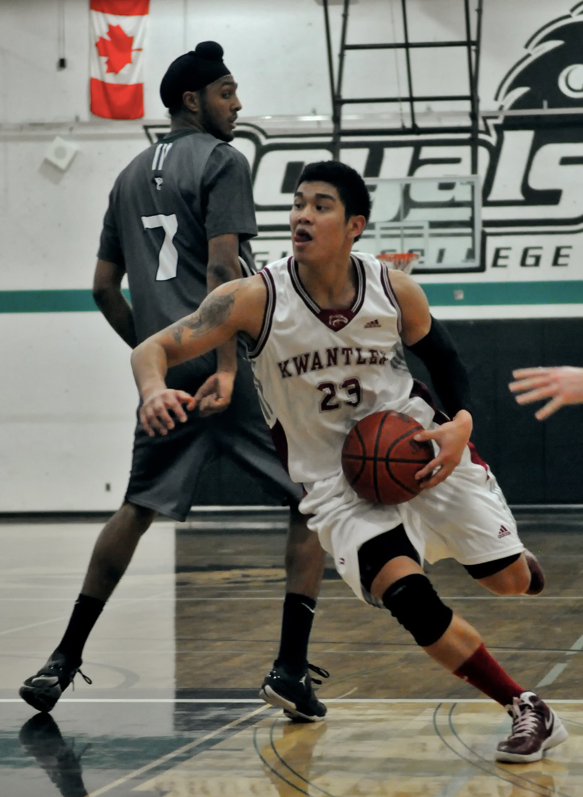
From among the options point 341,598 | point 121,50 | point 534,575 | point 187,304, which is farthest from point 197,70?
point 121,50

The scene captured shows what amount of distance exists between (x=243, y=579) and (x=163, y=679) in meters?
2.59

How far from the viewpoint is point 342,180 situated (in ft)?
10.3

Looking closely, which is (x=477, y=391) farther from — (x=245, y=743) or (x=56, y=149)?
(x=245, y=743)

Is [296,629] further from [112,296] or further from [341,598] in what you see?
[341,598]

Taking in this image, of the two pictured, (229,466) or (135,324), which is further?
(229,466)

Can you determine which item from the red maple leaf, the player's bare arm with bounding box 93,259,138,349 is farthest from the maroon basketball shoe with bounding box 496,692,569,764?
the red maple leaf

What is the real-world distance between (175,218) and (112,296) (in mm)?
372

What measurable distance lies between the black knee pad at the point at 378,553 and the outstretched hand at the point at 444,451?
16 cm

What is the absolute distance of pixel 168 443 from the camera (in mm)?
3592

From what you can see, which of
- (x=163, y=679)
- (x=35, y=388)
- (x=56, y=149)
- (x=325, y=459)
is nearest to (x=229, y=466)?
(x=35, y=388)

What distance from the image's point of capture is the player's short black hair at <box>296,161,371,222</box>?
3.14 meters

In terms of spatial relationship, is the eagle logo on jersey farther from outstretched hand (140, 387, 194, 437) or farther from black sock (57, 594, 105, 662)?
black sock (57, 594, 105, 662)

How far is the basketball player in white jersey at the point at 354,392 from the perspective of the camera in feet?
9.59

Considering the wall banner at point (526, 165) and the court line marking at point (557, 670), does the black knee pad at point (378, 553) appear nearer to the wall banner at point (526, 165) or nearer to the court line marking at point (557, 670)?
the court line marking at point (557, 670)
